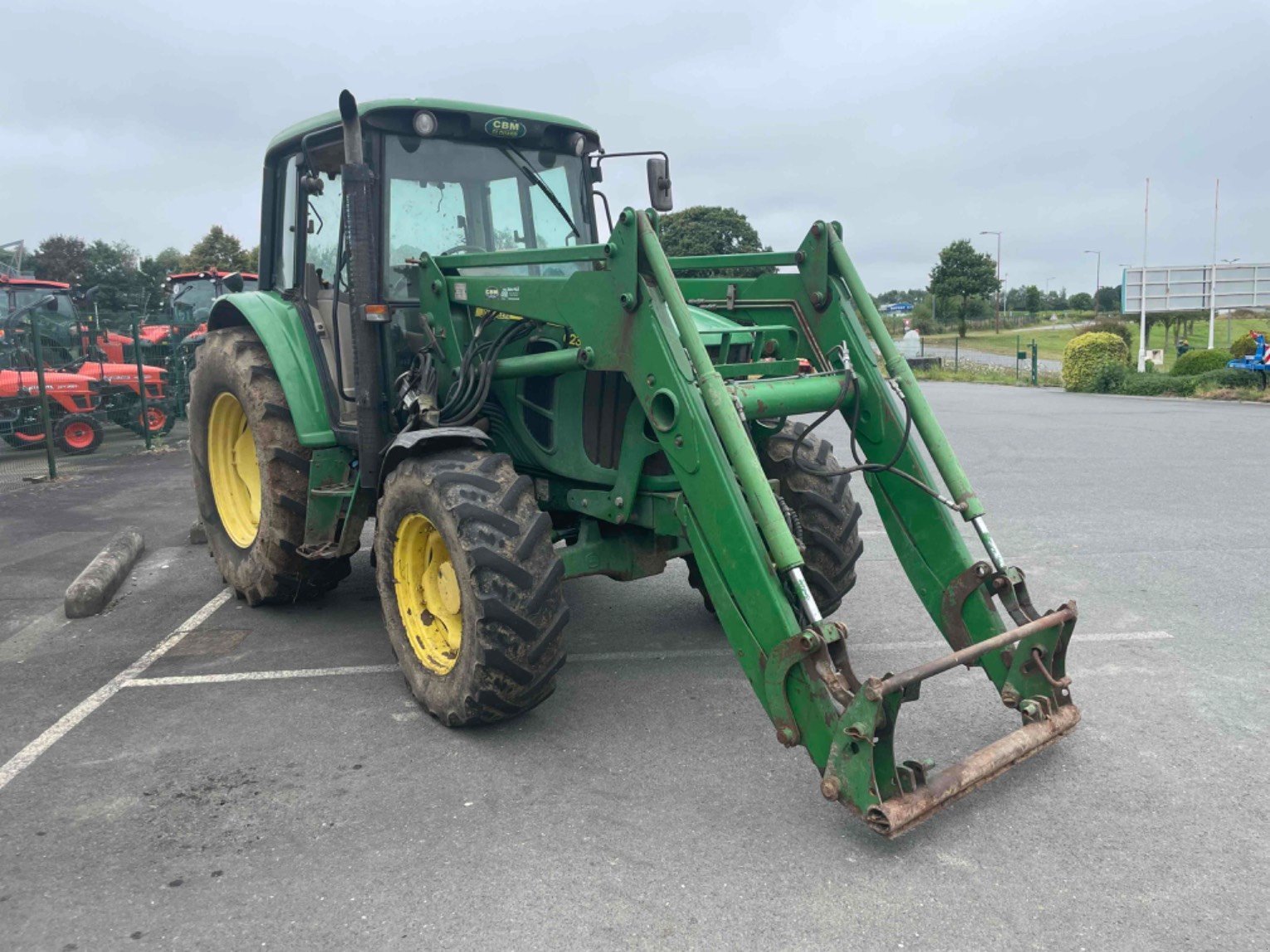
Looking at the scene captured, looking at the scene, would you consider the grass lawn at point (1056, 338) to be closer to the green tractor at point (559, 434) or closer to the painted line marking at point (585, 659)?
the painted line marking at point (585, 659)

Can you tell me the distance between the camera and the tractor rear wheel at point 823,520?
5.12 meters

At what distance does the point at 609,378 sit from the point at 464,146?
5.26 feet

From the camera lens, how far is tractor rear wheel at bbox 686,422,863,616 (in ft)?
16.8

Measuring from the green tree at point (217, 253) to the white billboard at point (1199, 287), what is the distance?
40409mm

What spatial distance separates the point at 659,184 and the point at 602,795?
9.83ft

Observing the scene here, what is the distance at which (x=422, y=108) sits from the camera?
5.06 m

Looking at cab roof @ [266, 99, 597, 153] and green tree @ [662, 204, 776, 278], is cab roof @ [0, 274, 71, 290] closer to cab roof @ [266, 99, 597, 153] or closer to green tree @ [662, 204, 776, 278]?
cab roof @ [266, 99, 597, 153]

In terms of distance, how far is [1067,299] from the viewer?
305 feet

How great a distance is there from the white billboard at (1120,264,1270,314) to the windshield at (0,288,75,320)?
87.6 feet

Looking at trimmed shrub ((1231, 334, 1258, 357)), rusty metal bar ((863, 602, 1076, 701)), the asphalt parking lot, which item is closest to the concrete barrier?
the asphalt parking lot

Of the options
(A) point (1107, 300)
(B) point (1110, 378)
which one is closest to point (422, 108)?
(B) point (1110, 378)

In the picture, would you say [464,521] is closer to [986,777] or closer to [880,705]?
[880,705]

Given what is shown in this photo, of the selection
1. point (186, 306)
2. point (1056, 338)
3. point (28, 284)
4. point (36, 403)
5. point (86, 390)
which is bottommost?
point (36, 403)

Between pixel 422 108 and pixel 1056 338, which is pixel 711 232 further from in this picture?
pixel 422 108
